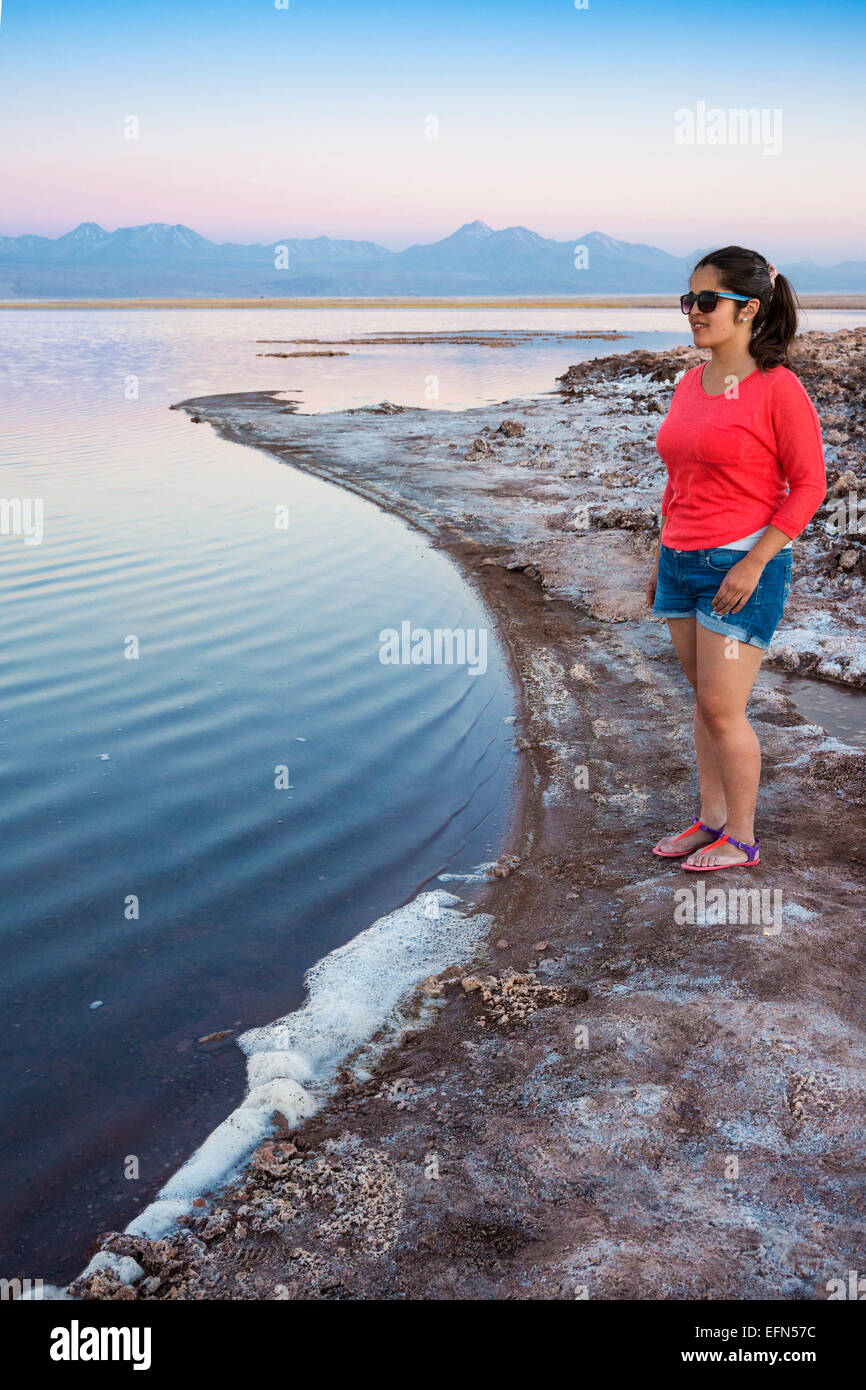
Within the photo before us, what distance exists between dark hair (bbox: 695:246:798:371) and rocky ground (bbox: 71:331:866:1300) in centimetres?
192

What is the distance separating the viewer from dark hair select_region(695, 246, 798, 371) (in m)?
3.17

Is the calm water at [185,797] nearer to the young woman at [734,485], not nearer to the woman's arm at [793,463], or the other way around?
the young woman at [734,485]

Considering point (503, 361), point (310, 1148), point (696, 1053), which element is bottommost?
point (310, 1148)

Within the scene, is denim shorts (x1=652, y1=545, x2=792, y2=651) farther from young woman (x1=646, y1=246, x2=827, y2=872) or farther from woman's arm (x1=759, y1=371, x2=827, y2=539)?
woman's arm (x1=759, y1=371, x2=827, y2=539)

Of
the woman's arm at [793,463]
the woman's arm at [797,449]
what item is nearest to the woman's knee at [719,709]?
the woman's arm at [793,463]

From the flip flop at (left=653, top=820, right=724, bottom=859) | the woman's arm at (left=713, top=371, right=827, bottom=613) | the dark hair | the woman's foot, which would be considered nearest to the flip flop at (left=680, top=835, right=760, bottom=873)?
the woman's foot

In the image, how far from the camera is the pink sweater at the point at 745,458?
312 centimetres

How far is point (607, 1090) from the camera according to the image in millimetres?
2762

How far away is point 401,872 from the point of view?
441cm

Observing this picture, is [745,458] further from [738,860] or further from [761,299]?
[738,860]
